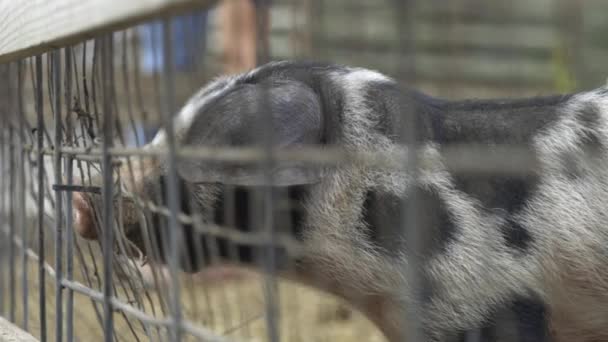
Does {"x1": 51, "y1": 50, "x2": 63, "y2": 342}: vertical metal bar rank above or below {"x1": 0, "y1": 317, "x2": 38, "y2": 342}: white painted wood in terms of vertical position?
above

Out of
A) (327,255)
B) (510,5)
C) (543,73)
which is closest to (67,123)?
(327,255)

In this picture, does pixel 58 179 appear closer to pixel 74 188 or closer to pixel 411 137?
pixel 74 188

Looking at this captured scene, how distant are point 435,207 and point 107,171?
2.46 feet

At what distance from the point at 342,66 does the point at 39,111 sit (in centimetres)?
76

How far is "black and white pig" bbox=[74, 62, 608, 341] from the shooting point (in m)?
1.84

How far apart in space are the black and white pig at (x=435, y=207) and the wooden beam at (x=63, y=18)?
1.15 feet

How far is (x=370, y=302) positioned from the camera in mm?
2020

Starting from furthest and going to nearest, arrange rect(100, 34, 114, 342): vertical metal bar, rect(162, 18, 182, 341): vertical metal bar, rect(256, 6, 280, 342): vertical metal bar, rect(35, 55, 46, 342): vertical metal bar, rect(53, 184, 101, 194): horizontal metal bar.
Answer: rect(35, 55, 46, 342): vertical metal bar, rect(53, 184, 101, 194): horizontal metal bar, rect(100, 34, 114, 342): vertical metal bar, rect(162, 18, 182, 341): vertical metal bar, rect(256, 6, 280, 342): vertical metal bar

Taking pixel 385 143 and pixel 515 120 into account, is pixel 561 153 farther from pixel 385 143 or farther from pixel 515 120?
pixel 385 143

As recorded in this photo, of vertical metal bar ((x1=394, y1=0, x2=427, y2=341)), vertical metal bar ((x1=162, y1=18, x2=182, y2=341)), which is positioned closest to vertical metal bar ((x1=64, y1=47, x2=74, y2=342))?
vertical metal bar ((x1=162, y1=18, x2=182, y2=341))

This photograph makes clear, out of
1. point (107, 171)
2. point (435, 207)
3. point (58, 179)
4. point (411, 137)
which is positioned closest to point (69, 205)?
point (58, 179)

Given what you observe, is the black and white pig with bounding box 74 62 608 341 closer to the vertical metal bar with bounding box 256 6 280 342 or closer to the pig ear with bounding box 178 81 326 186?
the pig ear with bounding box 178 81 326 186

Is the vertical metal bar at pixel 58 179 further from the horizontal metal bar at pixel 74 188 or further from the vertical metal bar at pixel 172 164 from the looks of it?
the vertical metal bar at pixel 172 164

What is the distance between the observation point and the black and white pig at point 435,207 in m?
1.84
